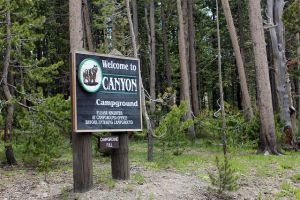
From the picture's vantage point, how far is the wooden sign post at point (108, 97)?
7293 mm

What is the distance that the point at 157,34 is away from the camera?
3366 cm

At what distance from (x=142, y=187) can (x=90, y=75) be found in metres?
2.37

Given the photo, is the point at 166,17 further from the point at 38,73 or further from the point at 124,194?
the point at 124,194

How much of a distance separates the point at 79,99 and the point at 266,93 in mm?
8928

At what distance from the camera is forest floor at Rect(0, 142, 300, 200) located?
294 inches

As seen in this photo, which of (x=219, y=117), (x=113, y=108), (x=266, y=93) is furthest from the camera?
(x=219, y=117)

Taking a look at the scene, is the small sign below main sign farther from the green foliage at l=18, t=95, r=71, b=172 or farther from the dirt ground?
the green foliage at l=18, t=95, r=71, b=172

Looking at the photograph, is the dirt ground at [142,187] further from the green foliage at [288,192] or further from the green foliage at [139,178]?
the green foliage at [288,192]

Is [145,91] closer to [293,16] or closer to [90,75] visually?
[90,75]

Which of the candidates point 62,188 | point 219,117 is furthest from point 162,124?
point 219,117

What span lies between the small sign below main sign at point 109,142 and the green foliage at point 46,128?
180 cm

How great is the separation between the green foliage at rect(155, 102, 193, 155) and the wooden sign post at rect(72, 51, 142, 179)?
3.09m

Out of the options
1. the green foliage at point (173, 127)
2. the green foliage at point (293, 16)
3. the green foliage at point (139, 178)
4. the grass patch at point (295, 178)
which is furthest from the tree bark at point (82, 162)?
the green foliage at point (293, 16)

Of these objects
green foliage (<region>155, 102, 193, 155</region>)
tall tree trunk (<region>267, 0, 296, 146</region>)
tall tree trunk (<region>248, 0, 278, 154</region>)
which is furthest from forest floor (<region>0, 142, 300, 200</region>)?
tall tree trunk (<region>267, 0, 296, 146</region>)
